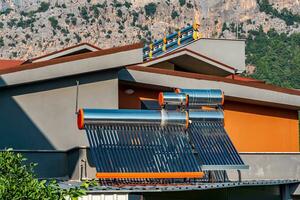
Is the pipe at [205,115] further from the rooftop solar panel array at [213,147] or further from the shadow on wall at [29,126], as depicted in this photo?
the shadow on wall at [29,126]

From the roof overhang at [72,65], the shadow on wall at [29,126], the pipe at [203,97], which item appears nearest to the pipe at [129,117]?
the pipe at [203,97]

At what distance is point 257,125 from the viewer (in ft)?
80.4

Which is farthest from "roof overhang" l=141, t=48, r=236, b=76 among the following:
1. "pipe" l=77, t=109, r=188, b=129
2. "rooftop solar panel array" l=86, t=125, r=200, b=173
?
"rooftop solar panel array" l=86, t=125, r=200, b=173

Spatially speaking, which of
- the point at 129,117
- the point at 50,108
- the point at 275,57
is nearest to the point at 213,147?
the point at 129,117

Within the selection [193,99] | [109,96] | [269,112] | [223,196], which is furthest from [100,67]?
[269,112]

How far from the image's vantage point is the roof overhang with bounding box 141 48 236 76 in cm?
2547

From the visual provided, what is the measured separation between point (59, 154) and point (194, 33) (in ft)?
37.6

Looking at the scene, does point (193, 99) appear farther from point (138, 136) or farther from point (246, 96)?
point (246, 96)

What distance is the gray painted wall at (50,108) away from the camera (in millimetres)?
20531

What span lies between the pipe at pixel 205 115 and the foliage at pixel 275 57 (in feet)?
414

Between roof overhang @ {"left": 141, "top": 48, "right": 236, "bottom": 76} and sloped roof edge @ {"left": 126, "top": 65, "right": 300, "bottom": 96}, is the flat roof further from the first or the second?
roof overhang @ {"left": 141, "top": 48, "right": 236, "bottom": 76}

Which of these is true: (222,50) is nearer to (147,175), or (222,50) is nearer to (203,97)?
(203,97)

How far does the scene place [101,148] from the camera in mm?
17812

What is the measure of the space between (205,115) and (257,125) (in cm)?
486
